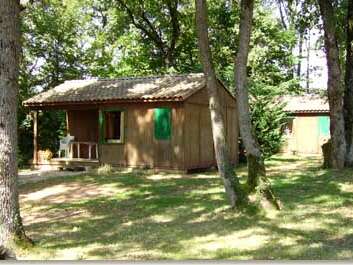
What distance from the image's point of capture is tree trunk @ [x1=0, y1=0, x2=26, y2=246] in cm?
764

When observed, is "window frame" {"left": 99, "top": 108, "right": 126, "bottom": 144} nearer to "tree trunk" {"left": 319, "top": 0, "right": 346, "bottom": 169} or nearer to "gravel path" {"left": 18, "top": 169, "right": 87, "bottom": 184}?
"gravel path" {"left": 18, "top": 169, "right": 87, "bottom": 184}

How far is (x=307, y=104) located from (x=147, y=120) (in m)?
16.2

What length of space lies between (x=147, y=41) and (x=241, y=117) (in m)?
26.5

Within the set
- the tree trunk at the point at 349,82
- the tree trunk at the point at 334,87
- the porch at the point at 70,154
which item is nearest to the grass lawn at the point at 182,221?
the tree trunk at the point at 334,87

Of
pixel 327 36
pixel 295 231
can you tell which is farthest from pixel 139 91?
pixel 295 231

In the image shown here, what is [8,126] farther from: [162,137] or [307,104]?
[307,104]

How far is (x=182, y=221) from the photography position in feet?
33.5

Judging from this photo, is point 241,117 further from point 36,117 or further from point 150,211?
point 36,117

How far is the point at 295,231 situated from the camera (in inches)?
349

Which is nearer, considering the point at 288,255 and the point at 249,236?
the point at 288,255

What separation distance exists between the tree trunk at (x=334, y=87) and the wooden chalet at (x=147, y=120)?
483 cm

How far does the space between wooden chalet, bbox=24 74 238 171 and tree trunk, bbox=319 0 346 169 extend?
4.83 meters

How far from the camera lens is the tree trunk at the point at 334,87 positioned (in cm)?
1822

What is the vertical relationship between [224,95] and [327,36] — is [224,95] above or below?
below
